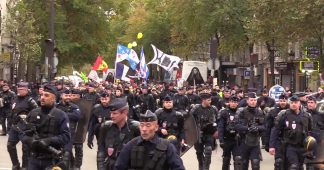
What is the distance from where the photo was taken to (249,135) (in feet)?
45.3

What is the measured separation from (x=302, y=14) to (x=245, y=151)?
64.2 feet

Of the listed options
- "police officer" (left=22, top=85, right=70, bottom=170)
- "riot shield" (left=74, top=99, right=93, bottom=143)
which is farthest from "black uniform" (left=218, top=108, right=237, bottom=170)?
"police officer" (left=22, top=85, right=70, bottom=170)

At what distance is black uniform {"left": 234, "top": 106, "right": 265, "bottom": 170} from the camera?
13803 mm

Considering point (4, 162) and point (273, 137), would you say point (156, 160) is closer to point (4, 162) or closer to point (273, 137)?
point (273, 137)

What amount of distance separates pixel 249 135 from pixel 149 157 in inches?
260

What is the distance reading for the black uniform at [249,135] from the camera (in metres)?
13.8

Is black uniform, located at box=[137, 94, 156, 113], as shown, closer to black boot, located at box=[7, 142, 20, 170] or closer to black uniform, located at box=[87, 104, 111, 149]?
black uniform, located at box=[87, 104, 111, 149]

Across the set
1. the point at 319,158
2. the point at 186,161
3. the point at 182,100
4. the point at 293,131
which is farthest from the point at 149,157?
the point at 182,100

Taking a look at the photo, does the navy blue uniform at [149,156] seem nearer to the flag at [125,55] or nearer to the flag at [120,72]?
the flag at [120,72]

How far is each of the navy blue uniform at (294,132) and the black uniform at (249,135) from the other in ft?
3.01

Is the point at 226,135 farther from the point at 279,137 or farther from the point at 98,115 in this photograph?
the point at 98,115

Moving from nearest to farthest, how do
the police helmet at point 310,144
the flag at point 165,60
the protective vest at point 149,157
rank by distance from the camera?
the protective vest at point 149,157 → the police helmet at point 310,144 → the flag at point 165,60

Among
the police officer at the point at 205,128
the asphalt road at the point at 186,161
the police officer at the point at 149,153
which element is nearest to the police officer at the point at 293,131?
the police officer at the point at 205,128

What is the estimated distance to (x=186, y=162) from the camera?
18.0 meters
